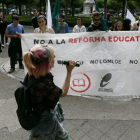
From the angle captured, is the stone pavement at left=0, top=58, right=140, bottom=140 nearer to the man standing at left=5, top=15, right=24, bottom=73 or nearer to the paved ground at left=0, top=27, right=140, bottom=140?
the paved ground at left=0, top=27, right=140, bottom=140

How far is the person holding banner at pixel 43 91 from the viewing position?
63.1 inches

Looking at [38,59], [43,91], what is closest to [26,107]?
[43,91]

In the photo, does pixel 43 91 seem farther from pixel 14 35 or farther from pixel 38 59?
pixel 14 35

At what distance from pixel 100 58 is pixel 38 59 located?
2.28m

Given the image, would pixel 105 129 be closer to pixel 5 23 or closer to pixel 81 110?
pixel 81 110

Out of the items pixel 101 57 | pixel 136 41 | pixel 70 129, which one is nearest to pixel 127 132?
pixel 70 129

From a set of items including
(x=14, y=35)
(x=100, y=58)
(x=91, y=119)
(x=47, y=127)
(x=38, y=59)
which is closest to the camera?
(x=38, y=59)

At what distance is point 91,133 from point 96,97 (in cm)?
122

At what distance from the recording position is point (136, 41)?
362cm

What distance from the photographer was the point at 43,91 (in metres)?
1.64

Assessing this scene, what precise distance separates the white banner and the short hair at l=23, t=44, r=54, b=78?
209 centimetres

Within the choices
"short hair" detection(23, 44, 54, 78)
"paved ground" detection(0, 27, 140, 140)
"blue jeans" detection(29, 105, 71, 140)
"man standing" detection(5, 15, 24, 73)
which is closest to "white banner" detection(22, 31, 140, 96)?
"paved ground" detection(0, 27, 140, 140)

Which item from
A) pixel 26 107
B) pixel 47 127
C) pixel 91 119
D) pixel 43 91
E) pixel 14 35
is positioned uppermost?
pixel 14 35

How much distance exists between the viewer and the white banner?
363 cm
